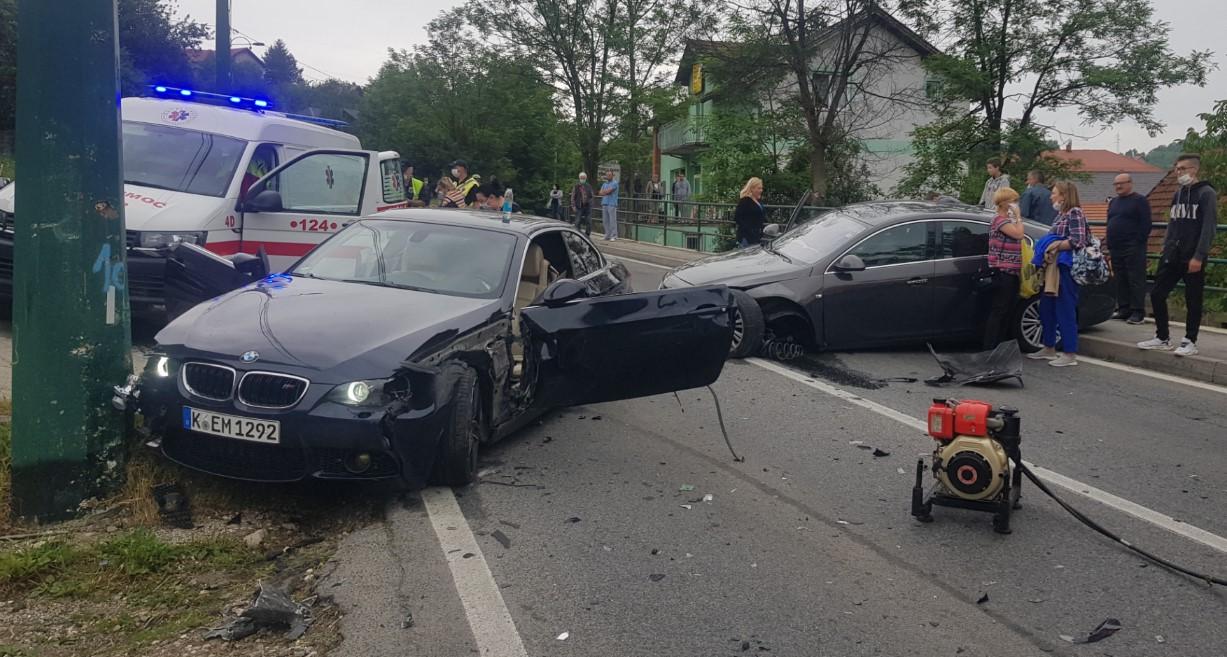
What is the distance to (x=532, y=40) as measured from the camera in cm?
4141

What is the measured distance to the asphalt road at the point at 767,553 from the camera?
406 centimetres

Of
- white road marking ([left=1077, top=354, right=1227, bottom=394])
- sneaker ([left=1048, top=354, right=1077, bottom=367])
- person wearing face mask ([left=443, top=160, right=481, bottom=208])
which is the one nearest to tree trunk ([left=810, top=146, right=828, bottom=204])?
person wearing face mask ([left=443, top=160, right=481, bottom=208])

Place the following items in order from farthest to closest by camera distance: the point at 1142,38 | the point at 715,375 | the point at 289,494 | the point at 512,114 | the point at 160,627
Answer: the point at 512,114 → the point at 1142,38 → the point at 715,375 → the point at 289,494 → the point at 160,627

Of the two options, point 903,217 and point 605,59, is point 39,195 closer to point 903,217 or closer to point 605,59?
point 903,217

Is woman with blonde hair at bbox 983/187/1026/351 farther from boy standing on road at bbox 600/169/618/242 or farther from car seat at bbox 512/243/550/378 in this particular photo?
boy standing on road at bbox 600/169/618/242

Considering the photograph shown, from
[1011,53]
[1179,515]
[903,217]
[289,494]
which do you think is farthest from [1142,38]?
[289,494]

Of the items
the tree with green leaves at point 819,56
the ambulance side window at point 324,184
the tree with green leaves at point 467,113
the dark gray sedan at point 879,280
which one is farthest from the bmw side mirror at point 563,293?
the tree with green leaves at point 467,113

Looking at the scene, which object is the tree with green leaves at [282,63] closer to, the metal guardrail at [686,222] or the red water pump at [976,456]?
the metal guardrail at [686,222]

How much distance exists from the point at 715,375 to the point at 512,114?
33.6 metres

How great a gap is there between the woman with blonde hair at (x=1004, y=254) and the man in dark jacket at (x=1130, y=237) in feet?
7.88

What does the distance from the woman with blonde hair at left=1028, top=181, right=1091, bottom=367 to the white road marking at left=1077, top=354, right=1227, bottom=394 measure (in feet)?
1.55

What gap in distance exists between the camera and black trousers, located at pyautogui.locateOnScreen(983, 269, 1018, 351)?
10117 millimetres

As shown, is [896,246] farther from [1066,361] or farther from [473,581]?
[473,581]

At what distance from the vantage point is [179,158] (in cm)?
1030
